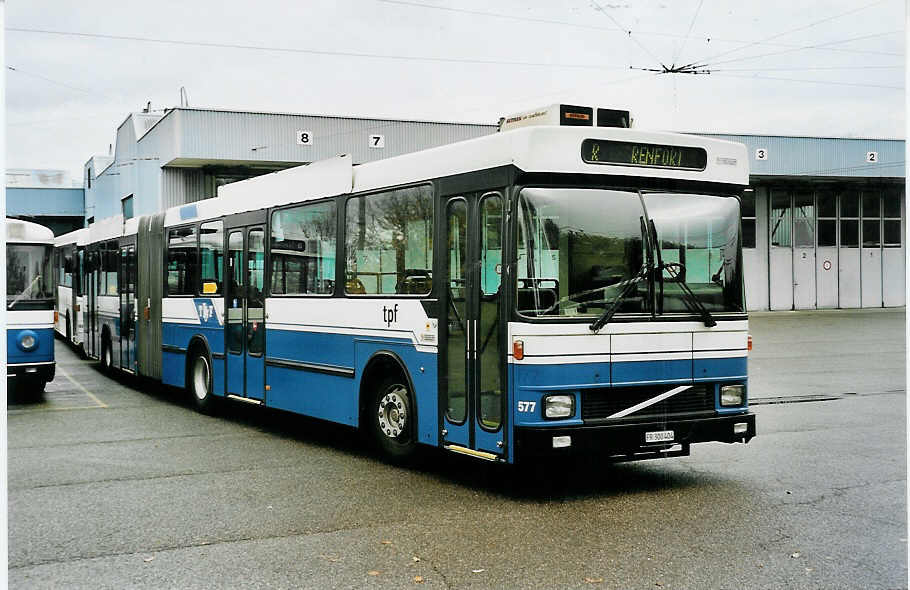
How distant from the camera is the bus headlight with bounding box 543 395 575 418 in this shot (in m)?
8.31

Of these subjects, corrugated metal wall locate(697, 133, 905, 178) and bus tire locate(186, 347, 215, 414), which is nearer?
bus tire locate(186, 347, 215, 414)

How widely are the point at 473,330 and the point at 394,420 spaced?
1.69 m

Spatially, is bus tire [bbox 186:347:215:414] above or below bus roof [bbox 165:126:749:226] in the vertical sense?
below

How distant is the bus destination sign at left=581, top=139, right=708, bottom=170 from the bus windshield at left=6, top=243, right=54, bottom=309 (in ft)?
33.4

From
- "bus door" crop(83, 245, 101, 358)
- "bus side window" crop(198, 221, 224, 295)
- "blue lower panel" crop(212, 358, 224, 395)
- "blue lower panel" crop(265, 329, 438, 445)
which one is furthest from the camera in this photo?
"bus door" crop(83, 245, 101, 358)

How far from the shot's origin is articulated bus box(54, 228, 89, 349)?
23016 millimetres

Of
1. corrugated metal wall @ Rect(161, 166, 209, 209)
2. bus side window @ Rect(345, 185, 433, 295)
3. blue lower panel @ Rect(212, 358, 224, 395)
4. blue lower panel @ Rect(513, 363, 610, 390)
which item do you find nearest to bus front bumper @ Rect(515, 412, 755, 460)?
blue lower panel @ Rect(513, 363, 610, 390)

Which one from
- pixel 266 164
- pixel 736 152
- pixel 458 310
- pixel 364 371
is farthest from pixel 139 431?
pixel 266 164

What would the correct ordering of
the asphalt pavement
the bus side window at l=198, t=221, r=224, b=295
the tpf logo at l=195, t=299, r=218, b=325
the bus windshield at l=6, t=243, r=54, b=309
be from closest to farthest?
the asphalt pavement < the bus side window at l=198, t=221, r=224, b=295 < the tpf logo at l=195, t=299, r=218, b=325 < the bus windshield at l=6, t=243, r=54, b=309

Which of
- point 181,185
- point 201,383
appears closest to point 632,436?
point 201,383

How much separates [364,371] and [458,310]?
5.93 feet

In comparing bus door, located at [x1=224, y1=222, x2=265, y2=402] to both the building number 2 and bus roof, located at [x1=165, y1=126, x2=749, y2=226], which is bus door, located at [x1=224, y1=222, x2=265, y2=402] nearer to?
bus roof, located at [x1=165, y1=126, x2=749, y2=226]

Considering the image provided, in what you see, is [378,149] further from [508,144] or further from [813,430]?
[508,144]

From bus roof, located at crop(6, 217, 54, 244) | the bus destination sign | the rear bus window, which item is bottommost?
the rear bus window
